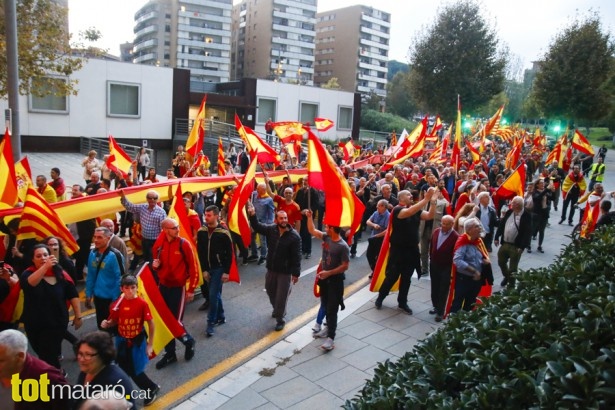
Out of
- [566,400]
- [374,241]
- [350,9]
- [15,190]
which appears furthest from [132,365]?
[350,9]

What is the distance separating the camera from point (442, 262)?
7.32 meters

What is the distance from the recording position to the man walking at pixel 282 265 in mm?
6758

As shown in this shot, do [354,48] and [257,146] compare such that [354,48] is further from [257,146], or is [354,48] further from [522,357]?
[522,357]

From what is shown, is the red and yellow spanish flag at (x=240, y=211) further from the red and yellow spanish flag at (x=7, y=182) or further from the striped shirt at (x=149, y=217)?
the red and yellow spanish flag at (x=7, y=182)

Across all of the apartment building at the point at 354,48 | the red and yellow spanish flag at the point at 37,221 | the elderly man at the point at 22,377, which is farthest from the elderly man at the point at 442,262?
the apartment building at the point at 354,48

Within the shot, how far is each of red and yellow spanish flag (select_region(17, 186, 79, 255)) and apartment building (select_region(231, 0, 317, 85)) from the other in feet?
287

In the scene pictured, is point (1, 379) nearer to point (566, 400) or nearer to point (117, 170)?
point (566, 400)

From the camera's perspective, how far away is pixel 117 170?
11.0m

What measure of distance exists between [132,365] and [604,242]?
4.99 meters

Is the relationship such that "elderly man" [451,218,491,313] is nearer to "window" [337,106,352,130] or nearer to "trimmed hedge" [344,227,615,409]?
"trimmed hedge" [344,227,615,409]

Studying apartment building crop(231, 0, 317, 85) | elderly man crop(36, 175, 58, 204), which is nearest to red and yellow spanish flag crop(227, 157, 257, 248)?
elderly man crop(36, 175, 58, 204)

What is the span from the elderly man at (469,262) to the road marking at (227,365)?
7.12 feet

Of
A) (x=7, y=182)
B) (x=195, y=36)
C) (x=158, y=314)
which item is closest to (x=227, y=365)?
(x=158, y=314)

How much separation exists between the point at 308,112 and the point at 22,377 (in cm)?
3434
